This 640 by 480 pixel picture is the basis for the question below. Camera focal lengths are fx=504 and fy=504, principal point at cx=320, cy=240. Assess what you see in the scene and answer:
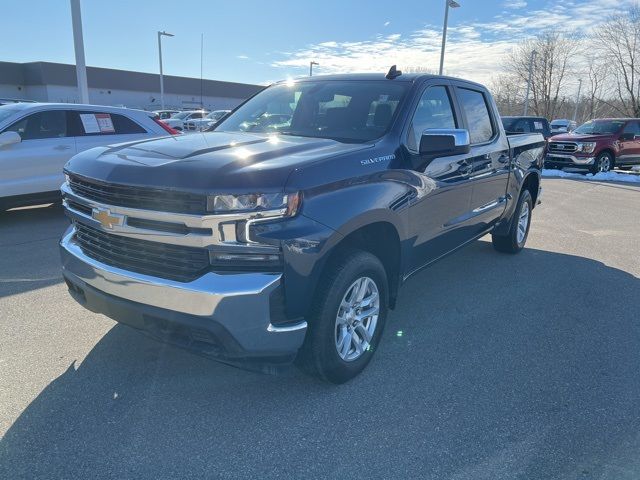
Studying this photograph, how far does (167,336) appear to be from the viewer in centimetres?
269

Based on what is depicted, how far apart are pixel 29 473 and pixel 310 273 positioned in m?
1.62

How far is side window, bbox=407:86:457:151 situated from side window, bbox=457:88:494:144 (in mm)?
328

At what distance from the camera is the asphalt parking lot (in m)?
2.48

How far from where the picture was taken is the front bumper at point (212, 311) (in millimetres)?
2461

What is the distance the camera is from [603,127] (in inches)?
655

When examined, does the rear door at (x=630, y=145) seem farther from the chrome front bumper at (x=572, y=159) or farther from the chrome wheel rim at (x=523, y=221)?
the chrome wheel rim at (x=523, y=221)

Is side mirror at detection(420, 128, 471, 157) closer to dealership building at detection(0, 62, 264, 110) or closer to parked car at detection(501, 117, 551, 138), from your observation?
parked car at detection(501, 117, 551, 138)

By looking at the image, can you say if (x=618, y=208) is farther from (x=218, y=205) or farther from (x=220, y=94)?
(x=220, y=94)

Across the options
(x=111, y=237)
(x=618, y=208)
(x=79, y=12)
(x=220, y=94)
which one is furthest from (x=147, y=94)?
(x=111, y=237)

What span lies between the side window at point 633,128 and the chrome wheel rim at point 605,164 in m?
1.09

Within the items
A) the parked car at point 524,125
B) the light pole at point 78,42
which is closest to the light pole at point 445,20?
the parked car at point 524,125

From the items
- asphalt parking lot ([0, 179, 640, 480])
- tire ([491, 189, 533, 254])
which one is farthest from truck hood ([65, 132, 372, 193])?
tire ([491, 189, 533, 254])

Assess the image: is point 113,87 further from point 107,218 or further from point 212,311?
point 212,311

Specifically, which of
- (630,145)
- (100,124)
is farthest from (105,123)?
(630,145)
